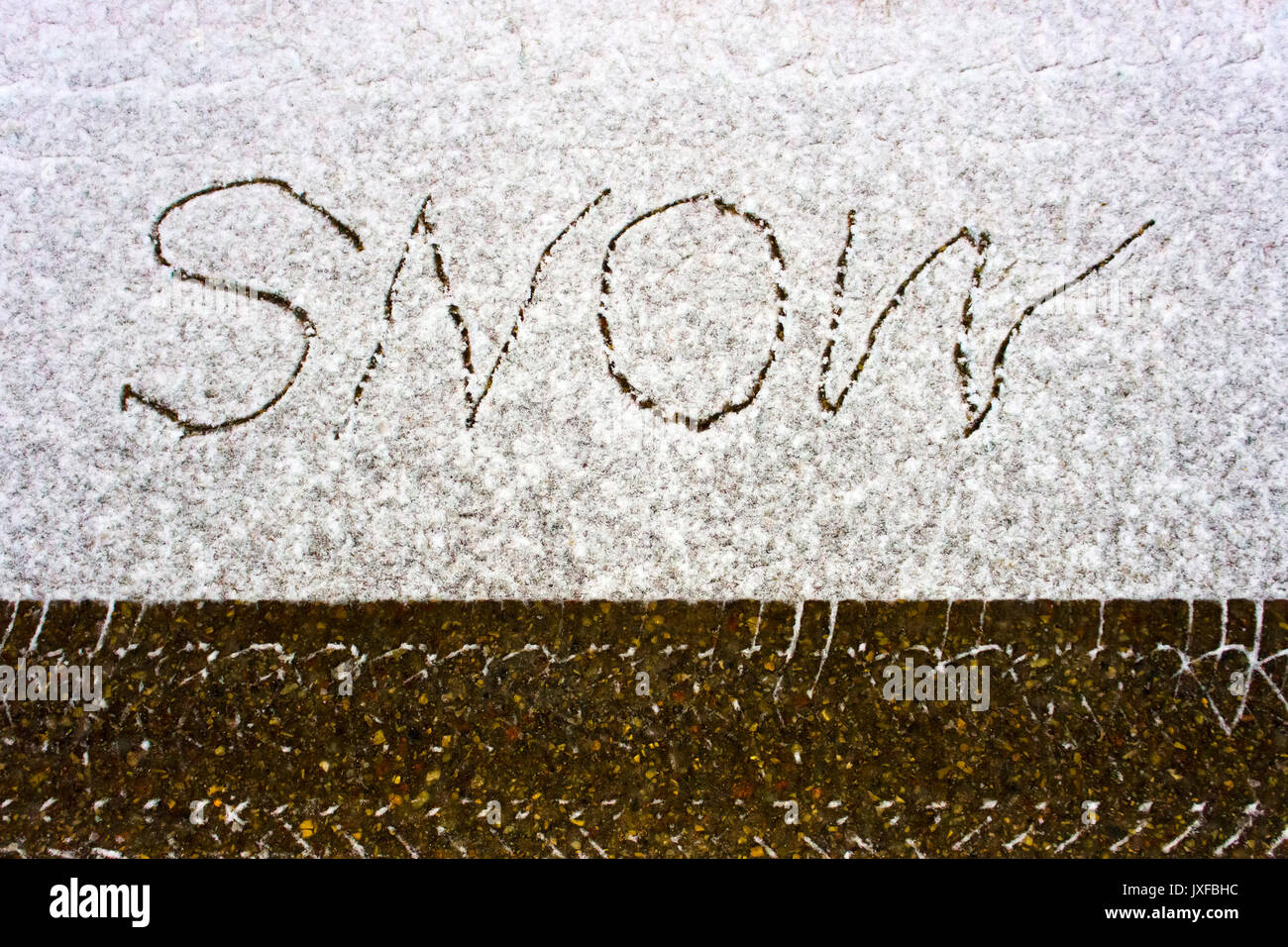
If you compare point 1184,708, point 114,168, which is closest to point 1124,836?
point 1184,708

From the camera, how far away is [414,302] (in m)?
1.07

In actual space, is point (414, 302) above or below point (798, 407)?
above

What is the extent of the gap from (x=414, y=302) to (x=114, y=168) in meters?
0.52

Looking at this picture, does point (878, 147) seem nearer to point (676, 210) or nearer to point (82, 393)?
point (676, 210)

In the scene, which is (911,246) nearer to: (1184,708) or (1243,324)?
(1243,324)

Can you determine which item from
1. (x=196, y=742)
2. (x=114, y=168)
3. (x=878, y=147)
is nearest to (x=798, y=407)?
(x=878, y=147)

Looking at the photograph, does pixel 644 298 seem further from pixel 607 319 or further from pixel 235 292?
pixel 235 292

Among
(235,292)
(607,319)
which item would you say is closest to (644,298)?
(607,319)

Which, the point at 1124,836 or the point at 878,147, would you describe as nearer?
the point at 1124,836

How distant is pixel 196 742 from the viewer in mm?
999

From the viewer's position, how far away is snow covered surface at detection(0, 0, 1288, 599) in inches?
40.0

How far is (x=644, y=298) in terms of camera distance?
106 cm

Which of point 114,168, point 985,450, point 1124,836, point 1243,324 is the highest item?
point 114,168

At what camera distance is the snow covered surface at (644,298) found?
102 centimetres
